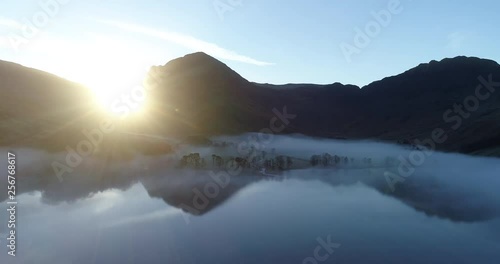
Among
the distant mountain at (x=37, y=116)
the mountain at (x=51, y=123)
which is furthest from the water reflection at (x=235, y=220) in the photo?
the distant mountain at (x=37, y=116)

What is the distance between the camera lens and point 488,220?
255 ft

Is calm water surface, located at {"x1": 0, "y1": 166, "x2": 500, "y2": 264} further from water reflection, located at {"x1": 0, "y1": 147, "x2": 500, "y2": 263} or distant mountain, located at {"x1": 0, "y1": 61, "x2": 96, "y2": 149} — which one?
distant mountain, located at {"x1": 0, "y1": 61, "x2": 96, "y2": 149}

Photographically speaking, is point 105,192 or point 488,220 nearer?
point 488,220

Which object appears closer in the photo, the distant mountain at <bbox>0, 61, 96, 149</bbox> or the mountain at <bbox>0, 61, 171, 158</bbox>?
the distant mountain at <bbox>0, 61, 96, 149</bbox>

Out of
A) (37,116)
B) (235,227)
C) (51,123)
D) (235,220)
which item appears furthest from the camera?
(37,116)

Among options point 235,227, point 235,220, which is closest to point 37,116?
point 235,220

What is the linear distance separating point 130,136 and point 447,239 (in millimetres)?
118435

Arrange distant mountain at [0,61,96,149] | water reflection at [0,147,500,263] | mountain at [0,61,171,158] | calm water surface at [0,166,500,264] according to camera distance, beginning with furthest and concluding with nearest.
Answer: mountain at [0,61,171,158], distant mountain at [0,61,96,149], water reflection at [0,147,500,263], calm water surface at [0,166,500,264]

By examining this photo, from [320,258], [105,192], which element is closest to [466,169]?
[320,258]

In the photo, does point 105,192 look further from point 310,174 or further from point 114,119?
point 114,119

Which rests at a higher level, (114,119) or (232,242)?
(114,119)

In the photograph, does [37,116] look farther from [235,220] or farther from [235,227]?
[235,227]

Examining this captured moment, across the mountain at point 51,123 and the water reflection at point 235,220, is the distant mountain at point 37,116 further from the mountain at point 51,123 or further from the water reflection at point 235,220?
the water reflection at point 235,220

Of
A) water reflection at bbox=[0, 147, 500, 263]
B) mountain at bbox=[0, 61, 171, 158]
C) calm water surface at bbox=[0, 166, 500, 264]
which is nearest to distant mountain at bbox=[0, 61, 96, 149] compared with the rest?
mountain at bbox=[0, 61, 171, 158]
